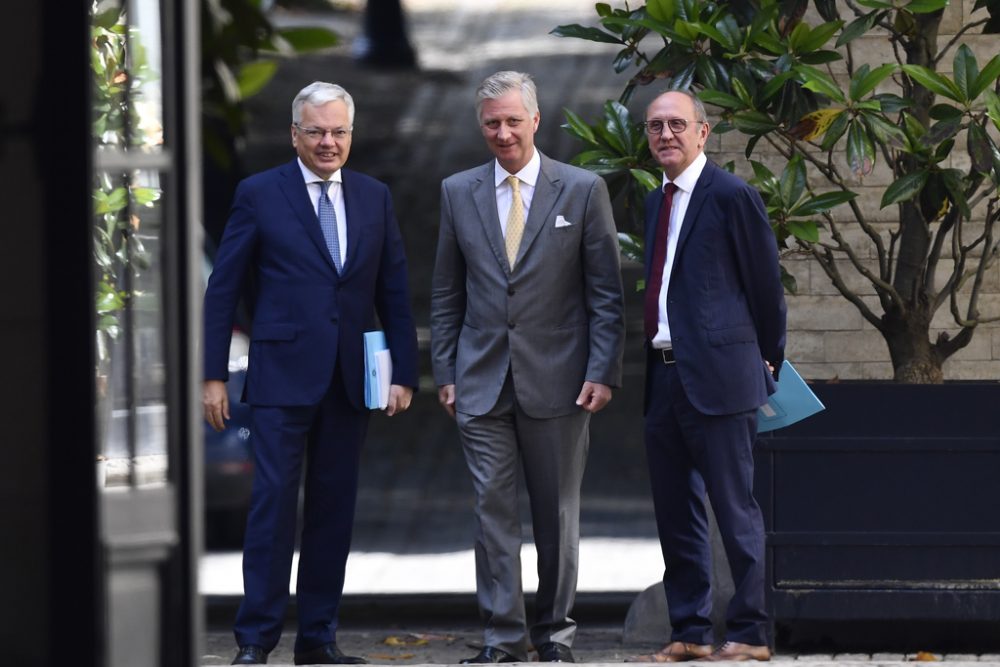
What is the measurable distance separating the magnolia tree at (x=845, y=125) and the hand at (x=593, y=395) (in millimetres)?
631

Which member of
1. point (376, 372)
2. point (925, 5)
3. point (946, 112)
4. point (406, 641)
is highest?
point (925, 5)

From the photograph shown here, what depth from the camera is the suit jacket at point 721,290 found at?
5926 millimetres

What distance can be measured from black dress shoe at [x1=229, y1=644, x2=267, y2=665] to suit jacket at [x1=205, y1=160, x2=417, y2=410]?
2.44 feet

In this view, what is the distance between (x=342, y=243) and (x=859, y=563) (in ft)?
6.48

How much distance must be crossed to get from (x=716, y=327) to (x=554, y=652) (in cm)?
113

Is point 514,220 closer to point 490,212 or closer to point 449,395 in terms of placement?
point 490,212

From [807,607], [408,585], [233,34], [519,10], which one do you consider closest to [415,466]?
[408,585]

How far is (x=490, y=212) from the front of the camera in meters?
6.19

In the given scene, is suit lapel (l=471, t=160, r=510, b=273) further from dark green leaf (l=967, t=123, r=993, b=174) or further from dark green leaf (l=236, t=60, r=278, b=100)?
dark green leaf (l=236, t=60, r=278, b=100)

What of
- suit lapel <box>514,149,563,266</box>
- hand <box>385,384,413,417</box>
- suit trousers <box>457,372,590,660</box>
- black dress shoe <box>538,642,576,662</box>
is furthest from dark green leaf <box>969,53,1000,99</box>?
black dress shoe <box>538,642,576,662</box>

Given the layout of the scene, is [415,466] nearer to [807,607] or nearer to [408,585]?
[408,585]

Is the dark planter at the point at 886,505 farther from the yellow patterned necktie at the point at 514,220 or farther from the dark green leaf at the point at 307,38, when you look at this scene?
the dark green leaf at the point at 307,38

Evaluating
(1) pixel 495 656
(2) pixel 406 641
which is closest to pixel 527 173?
(1) pixel 495 656

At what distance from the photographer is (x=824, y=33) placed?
6.25 meters
